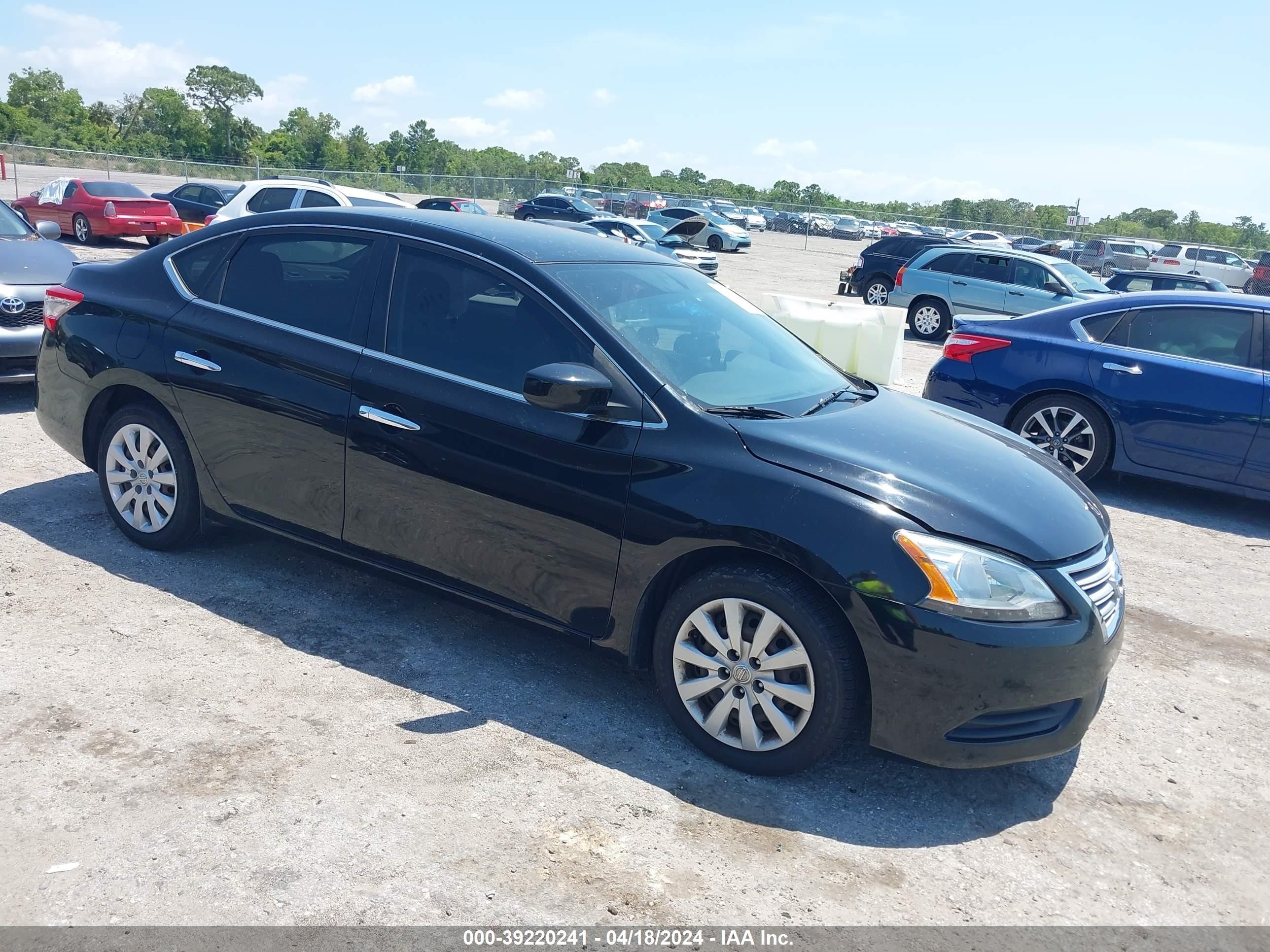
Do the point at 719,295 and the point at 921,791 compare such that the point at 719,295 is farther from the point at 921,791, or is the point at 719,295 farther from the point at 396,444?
the point at 921,791

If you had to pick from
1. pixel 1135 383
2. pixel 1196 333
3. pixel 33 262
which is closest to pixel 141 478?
→ pixel 33 262

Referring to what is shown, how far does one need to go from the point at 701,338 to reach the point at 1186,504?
5.23 m

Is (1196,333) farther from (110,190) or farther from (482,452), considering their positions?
(110,190)

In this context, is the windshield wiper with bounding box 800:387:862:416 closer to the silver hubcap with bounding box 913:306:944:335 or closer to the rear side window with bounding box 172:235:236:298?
the rear side window with bounding box 172:235:236:298

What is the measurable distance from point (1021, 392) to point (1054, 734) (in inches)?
193

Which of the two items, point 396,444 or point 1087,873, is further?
point 396,444

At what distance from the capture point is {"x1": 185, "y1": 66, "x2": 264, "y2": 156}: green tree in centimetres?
10275

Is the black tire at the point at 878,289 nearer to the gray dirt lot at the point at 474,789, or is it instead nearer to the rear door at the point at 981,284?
the rear door at the point at 981,284

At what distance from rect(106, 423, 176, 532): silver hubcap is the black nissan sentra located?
0.04ft

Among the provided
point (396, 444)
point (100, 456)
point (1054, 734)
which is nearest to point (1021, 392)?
point (1054, 734)

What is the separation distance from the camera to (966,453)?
4012 millimetres

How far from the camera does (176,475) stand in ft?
16.1

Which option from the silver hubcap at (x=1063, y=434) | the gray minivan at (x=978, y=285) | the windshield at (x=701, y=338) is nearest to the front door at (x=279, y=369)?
the windshield at (x=701, y=338)

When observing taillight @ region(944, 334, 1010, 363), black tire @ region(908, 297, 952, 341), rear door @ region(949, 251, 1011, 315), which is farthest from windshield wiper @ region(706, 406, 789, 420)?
black tire @ region(908, 297, 952, 341)
